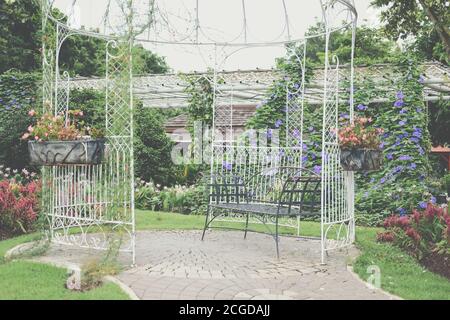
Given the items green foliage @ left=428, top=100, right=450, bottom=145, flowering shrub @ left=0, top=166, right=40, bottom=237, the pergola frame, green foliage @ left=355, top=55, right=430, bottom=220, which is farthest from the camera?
green foliage @ left=428, top=100, right=450, bottom=145

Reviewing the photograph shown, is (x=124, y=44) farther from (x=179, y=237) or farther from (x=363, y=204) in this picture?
(x=363, y=204)

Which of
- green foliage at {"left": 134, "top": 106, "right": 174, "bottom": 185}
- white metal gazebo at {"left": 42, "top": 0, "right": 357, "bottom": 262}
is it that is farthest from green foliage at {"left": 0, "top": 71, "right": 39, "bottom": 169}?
white metal gazebo at {"left": 42, "top": 0, "right": 357, "bottom": 262}

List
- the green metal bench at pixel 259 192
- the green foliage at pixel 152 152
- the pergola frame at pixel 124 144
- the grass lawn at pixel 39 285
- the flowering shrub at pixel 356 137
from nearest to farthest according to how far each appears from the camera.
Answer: the grass lawn at pixel 39 285, the pergola frame at pixel 124 144, the flowering shrub at pixel 356 137, the green metal bench at pixel 259 192, the green foliage at pixel 152 152

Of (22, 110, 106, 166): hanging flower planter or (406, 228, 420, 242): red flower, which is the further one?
(406, 228, 420, 242): red flower

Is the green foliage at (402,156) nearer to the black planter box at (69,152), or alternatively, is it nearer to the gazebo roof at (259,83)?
the gazebo roof at (259,83)

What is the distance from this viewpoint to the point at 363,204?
934 centimetres

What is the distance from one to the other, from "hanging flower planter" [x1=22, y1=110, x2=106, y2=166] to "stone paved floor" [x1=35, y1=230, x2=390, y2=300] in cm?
108

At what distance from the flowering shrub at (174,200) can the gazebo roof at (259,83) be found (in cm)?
204

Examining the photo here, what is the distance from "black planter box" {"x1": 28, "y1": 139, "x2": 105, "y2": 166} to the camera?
18.9 ft

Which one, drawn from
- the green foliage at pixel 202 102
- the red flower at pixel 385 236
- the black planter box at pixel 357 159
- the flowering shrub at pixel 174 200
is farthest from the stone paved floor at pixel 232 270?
the green foliage at pixel 202 102

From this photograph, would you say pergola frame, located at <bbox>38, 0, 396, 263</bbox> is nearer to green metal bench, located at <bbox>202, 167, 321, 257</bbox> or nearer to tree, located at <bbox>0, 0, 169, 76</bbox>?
green metal bench, located at <bbox>202, 167, 321, 257</bbox>

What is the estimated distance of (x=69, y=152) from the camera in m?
5.80

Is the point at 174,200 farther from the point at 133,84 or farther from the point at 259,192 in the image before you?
the point at 133,84

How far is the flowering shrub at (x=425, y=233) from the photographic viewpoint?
19.4 ft
